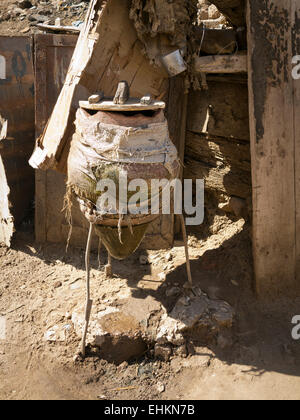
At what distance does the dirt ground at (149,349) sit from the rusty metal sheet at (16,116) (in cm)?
66

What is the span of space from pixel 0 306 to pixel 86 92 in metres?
1.92

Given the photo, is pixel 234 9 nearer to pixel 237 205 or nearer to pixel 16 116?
pixel 237 205

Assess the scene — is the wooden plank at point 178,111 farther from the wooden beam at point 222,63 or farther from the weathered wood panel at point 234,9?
the weathered wood panel at point 234,9

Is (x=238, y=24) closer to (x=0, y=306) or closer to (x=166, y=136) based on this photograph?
(x=166, y=136)

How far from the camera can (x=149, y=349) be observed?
3520 millimetres

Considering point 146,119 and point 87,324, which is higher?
point 146,119

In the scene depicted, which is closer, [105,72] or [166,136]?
[166,136]

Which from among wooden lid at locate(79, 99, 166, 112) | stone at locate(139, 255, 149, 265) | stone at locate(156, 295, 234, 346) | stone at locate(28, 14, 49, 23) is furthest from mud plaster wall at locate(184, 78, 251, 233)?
stone at locate(28, 14, 49, 23)

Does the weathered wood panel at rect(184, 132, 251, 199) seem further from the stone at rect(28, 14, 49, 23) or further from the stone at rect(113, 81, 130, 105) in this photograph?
the stone at rect(28, 14, 49, 23)

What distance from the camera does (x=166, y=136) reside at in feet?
10.3

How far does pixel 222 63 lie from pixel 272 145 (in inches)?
29.9

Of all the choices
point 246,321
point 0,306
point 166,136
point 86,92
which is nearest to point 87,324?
point 0,306

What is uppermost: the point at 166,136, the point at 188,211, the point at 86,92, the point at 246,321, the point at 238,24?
the point at 238,24

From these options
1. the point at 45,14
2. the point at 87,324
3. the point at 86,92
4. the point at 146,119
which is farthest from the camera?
the point at 45,14
